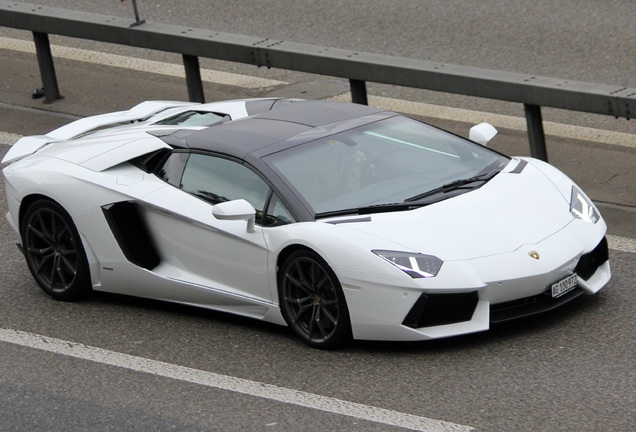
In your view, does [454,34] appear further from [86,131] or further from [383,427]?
[383,427]

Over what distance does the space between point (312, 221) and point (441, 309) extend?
0.91 meters

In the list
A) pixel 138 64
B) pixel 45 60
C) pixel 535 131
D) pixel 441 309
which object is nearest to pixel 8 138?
pixel 45 60

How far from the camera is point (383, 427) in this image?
6.51 metres

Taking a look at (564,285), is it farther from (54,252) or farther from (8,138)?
(8,138)

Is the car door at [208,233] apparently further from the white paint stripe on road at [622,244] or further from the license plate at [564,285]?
the white paint stripe on road at [622,244]

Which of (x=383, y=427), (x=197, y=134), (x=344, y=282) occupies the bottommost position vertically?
(x=383, y=427)

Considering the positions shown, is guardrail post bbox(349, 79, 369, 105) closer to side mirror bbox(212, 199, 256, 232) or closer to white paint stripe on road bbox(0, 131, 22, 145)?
white paint stripe on road bbox(0, 131, 22, 145)

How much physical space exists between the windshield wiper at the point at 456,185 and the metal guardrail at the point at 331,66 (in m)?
1.91

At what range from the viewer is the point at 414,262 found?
720 centimetres

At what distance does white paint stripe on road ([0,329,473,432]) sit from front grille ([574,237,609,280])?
5.25 ft

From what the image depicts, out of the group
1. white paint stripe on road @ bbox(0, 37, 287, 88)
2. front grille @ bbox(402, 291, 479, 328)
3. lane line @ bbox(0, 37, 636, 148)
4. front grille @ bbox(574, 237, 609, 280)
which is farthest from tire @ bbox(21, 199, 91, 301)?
white paint stripe on road @ bbox(0, 37, 287, 88)

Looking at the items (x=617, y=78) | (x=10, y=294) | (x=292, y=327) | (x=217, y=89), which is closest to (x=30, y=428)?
(x=292, y=327)

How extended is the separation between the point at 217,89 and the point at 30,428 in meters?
6.73

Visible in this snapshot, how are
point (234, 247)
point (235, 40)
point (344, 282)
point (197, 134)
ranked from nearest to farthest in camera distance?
point (344, 282) < point (234, 247) < point (197, 134) < point (235, 40)
